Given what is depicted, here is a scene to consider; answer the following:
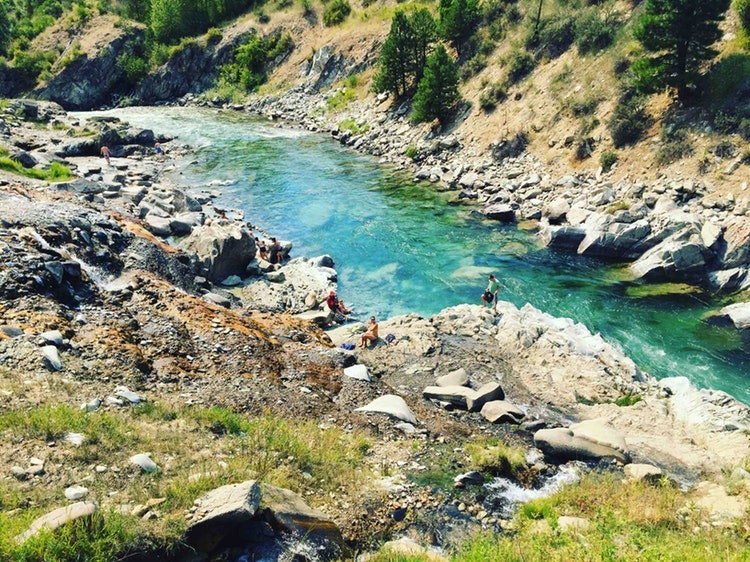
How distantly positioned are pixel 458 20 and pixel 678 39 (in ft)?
83.0

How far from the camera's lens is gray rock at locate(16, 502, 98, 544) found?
20.6 feet

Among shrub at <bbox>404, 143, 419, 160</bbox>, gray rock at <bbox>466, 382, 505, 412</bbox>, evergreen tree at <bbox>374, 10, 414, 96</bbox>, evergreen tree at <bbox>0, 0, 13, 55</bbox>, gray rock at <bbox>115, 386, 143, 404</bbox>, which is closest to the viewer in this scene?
gray rock at <bbox>115, 386, 143, 404</bbox>

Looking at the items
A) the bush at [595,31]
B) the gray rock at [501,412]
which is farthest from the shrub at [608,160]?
the gray rock at [501,412]

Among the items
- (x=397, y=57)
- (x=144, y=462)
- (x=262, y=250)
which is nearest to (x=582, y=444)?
(x=144, y=462)

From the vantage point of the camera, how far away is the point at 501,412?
1425 centimetres

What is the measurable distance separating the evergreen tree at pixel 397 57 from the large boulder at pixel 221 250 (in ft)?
101

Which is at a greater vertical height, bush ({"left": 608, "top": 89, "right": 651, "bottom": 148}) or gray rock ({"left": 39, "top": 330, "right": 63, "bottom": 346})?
bush ({"left": 608, "top": 89, "right": 651, "bottom": 148})

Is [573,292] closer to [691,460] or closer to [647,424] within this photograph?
[647,424]

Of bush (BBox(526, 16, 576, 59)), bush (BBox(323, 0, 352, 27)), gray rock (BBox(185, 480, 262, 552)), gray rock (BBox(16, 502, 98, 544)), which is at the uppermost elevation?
bush (BBox(323, 0, 352, 27))

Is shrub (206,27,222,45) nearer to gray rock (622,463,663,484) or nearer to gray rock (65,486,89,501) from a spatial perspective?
gray rock (65,486,89,501)

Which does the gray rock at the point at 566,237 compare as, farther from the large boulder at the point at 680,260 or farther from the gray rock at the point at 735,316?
the gray rock at the point at 735,316

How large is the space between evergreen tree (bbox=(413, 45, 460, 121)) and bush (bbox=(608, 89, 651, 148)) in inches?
576

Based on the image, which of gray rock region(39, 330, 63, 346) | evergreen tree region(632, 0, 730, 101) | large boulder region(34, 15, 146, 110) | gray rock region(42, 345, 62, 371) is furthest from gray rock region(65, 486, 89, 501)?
large boulder region(34, 15, 146, 110)

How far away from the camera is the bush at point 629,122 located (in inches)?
1271
